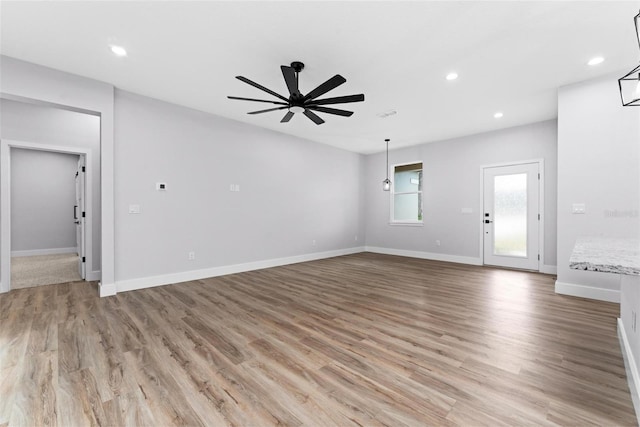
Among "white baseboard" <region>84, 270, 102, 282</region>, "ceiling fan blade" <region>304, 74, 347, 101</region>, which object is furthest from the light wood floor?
"ceiling fan blade" <region>304, 74, 347, 101</region>

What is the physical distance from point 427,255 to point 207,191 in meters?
5.42

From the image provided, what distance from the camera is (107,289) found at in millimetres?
3830

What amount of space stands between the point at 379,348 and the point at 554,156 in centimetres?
534

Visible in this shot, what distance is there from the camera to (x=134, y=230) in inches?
165

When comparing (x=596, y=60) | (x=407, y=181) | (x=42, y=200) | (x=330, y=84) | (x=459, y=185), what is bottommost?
(x=42, y=200)

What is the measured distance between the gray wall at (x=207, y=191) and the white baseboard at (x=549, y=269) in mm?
4583

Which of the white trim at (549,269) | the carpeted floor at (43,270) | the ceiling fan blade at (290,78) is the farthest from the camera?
the white trim at (549,269)

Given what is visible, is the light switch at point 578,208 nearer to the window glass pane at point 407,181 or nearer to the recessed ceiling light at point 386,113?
the recessed ceiling light at point 386,113

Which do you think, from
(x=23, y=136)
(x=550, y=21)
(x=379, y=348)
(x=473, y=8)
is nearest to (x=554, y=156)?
(x=550, y=21)

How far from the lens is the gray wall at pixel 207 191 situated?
165 inches

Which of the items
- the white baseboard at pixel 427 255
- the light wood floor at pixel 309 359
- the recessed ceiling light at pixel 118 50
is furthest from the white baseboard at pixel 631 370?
the recessed ceiling light at pixel 118 50

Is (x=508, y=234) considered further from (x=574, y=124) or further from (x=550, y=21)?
(x=550, y=21)

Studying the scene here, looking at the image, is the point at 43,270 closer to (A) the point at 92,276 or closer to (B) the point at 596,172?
(A) the point at 92,276

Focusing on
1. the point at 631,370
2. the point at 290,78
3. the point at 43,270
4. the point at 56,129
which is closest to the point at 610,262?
the point at 631,370
